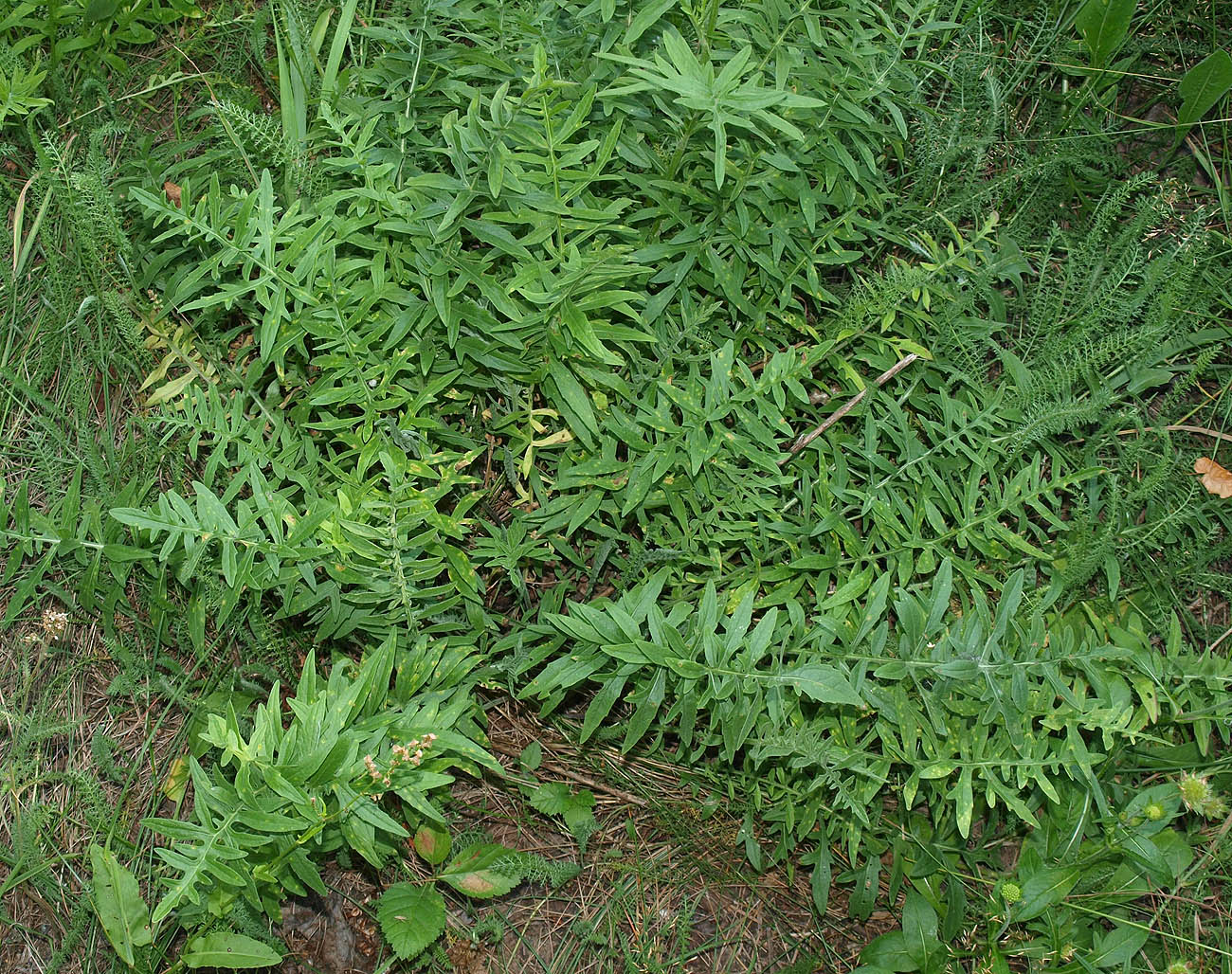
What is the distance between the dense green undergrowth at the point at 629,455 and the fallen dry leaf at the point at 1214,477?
0.12 feet

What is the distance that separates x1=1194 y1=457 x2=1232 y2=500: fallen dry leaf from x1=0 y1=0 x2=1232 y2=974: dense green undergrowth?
4cm

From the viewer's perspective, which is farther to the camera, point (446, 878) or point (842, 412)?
point (842, 412)

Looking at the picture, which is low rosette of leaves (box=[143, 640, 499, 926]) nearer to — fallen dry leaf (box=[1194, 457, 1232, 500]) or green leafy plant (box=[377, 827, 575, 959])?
green leafy plant (box=[377, 827, 575, 959])

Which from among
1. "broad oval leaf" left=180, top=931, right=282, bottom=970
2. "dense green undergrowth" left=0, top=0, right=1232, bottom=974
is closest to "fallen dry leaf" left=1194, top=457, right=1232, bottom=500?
"dense green undergrowth" left=0, top=0, right=1232, bottom=974

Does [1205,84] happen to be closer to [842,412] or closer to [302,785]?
[842,412]

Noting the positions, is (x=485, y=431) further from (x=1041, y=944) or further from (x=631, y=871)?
(x=1041, y=944)

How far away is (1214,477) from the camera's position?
3465 millimetres

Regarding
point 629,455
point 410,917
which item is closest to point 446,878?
point 410,917

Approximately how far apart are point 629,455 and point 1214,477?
79.6 inches

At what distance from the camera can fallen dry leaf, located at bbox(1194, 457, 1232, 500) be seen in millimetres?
3445

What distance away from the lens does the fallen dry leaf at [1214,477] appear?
3.45m

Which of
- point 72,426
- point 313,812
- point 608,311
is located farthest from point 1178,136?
point 72,426

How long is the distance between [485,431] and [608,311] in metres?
0.53

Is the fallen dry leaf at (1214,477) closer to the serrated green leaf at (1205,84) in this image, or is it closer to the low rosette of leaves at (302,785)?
the serrated green leaf at (1205,84)
